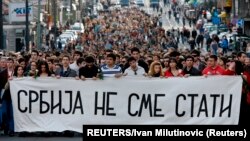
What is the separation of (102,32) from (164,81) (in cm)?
6109

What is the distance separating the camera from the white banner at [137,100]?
16.5m

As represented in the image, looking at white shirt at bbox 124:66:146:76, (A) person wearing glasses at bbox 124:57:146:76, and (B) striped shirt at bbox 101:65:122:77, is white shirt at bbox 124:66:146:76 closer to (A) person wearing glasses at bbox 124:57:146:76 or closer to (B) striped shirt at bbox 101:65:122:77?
(A) person wearing glasses at bbox 124:57:146:76

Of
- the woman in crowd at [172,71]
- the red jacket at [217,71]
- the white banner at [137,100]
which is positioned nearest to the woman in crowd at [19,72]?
the white banner at [137,100]

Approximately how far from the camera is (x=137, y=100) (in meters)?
16.6

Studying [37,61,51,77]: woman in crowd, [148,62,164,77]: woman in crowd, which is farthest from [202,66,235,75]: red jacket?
[37,61,51,77]: woman in crowd

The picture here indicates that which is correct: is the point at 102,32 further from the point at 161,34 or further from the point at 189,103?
the point at 189,103

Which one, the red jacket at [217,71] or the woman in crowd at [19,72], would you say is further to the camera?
the woman in crowd at [19,72]

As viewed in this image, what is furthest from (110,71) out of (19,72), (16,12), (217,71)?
(16,12)

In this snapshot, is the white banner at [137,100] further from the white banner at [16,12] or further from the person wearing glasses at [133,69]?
the white banner at [16,12]

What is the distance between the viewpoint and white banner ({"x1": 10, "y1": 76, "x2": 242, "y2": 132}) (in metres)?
16.5

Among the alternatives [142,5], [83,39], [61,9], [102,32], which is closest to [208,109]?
[83,39]

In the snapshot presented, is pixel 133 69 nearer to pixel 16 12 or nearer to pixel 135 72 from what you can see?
pixel 135 72

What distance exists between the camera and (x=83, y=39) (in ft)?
204

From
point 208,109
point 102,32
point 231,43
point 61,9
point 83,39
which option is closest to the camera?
point 208,109
